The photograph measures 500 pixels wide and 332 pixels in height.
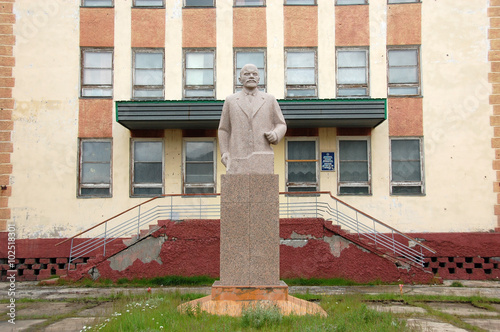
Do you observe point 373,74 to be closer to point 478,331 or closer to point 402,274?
point 402,274

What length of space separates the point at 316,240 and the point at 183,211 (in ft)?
14.7

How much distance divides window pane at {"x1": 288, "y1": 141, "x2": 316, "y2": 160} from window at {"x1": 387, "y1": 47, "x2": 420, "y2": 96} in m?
3.13

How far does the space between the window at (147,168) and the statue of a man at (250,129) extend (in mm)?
7837

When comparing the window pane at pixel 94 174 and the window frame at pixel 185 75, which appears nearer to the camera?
the window pane at pixel 94 174

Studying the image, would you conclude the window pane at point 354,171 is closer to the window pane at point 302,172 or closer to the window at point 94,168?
the window pane at point 302,172

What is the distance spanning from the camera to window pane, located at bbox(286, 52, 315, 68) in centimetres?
1652

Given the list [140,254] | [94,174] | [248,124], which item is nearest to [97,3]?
[94,174]

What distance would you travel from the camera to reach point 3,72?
16.1 metres

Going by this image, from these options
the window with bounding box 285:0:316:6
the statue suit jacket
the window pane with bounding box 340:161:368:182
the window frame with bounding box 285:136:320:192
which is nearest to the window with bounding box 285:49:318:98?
the window frame with bounding box 285:136:320:192

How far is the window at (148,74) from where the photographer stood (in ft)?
53.9

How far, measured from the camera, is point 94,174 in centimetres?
1611

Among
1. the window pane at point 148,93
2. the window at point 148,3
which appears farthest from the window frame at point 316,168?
the window at point 148,3

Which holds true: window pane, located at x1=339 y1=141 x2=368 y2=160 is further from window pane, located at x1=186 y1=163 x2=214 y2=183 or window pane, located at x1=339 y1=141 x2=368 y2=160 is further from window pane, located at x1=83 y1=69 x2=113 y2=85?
window pane, located at x1=83 y1=69 x2=113 y2=85

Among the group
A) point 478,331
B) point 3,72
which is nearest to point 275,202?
point 478,331
